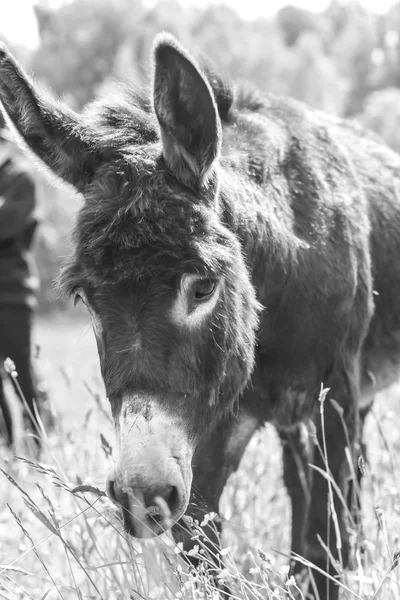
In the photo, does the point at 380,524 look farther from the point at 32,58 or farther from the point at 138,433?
the point at 32,58

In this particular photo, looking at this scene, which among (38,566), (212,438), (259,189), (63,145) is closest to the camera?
(63,145)

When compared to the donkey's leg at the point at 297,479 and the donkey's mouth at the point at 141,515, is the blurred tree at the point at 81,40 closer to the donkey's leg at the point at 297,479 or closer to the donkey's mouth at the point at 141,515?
the donkey's leg at the point at 297,479

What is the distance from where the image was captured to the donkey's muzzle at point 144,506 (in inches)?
79.0

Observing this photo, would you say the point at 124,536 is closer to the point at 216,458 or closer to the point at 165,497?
the point at 165,497

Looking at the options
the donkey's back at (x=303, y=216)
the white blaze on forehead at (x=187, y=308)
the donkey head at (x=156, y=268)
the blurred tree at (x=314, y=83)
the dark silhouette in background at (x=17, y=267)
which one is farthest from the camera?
the blurred tree at (x=314, y=83)

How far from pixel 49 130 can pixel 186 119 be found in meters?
0.48

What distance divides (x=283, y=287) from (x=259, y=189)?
391mm

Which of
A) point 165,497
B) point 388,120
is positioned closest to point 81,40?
point 388,120

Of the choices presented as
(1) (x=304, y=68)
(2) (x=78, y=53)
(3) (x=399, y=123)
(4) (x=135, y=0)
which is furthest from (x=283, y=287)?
(4) (x=135, y=0)

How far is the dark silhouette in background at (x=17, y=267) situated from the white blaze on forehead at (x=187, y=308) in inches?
147

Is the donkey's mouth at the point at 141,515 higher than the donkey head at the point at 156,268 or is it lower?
lower

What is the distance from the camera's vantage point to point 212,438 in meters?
3.11

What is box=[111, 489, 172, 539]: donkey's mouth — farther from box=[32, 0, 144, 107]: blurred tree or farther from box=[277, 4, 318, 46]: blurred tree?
box=[277, 4, 318, 46]: blurred tree

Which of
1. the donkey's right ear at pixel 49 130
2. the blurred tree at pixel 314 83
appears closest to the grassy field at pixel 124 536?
the donkey's right ear at pixel 49 130
